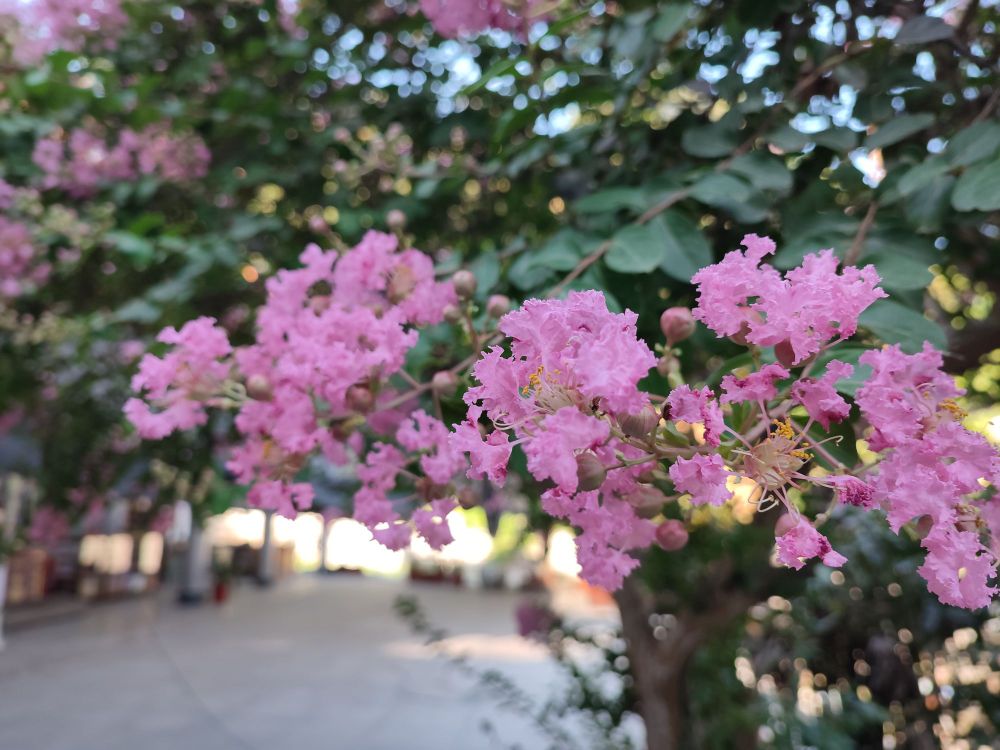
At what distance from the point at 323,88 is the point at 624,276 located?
133 cm

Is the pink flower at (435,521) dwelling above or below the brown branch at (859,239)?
below

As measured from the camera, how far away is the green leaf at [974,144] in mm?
703

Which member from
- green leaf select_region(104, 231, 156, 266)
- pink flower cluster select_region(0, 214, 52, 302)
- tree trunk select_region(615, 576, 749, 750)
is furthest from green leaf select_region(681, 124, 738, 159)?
pink flower cluster select_region(0, 214, 52, 302)

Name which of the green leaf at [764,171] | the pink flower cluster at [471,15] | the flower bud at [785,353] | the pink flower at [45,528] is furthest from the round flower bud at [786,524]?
the pink flower at [45,528]

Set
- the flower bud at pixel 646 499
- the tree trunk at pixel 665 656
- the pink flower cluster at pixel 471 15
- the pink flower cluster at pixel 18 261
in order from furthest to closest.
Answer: the tree trunk at pixel 665 656, the pink flower cluster at pixel 18 261, the pink flower cluster at pixel 471 15, the flower bud at pixel 646 499

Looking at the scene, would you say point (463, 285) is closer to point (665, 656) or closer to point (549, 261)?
point (549, 261)

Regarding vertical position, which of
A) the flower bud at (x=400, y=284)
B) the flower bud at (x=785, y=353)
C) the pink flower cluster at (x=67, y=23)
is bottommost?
the flower bud at (x=785, y=353)

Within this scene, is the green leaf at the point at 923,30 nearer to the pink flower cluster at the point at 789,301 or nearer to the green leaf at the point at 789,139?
the green leaf at the point at 789,139

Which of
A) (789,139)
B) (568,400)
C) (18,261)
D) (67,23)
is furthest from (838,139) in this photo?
(67,23)

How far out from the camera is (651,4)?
1.21m

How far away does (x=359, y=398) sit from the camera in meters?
0.70

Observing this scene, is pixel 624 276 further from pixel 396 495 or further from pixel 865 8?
pixel 865 8

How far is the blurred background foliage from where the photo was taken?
0.81m

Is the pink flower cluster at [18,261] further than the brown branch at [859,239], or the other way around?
the pink flower cluster at [18,261]
